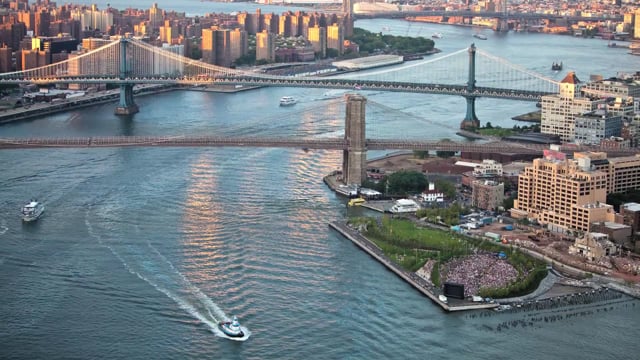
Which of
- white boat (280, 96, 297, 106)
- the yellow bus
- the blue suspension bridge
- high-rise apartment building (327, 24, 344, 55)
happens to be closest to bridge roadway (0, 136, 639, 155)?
the blue suspension bridge

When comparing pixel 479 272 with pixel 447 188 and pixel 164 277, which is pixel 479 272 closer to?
pixel 164 277

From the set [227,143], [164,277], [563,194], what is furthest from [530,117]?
[164,277]

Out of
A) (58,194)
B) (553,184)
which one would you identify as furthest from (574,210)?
(58,194)

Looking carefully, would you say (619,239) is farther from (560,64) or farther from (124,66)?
(560,64)

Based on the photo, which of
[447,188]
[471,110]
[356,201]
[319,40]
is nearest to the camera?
[356,201]

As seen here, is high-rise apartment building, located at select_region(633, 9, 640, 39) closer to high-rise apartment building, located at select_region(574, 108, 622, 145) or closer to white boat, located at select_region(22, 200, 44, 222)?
high-rise apartment building, located at select_region(574, 108, 622, 145)
